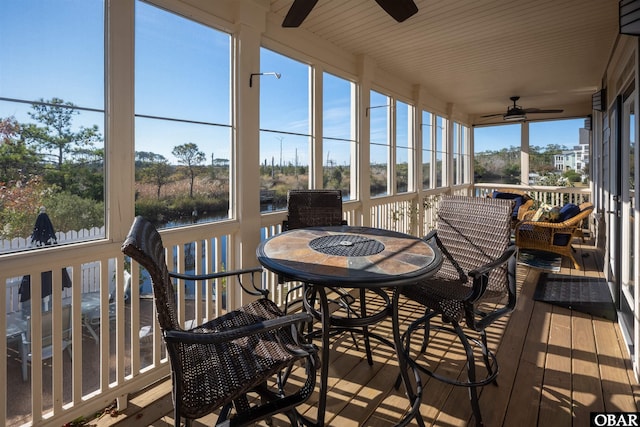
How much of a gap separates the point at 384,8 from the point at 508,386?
2467mm

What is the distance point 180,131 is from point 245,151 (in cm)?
53

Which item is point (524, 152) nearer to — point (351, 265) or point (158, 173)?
point (351, 265)

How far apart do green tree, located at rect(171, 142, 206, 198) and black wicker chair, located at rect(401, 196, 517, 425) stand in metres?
1.68

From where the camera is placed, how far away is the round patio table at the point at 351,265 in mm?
1448

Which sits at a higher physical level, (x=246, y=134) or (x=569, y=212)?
(x=246, y=134)

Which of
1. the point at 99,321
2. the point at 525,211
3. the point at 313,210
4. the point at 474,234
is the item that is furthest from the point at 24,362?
the point at 525,211

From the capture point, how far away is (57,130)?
1815mm

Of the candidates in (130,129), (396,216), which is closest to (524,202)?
(396,216)

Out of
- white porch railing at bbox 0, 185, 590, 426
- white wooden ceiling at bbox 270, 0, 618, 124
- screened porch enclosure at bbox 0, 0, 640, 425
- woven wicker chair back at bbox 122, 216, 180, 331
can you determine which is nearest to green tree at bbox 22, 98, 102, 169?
screened porch enclosure at bbox 0, 0, 640, 425

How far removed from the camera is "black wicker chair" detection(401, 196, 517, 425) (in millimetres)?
1805

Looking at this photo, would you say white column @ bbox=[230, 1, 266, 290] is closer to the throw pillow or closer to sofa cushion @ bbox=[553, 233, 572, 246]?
sofa cushion @ bbox=[553, 233, 572, 246]

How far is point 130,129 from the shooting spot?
209 centimetres

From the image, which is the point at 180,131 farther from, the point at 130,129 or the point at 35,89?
the point at 35,89

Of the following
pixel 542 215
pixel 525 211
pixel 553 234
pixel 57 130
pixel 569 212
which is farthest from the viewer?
pixel 525 211
